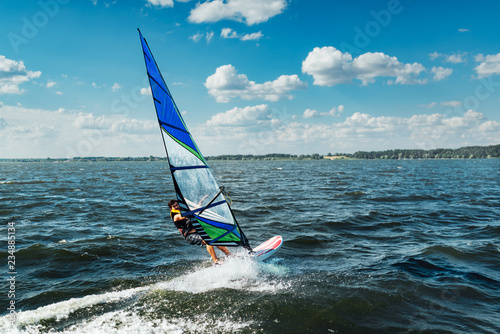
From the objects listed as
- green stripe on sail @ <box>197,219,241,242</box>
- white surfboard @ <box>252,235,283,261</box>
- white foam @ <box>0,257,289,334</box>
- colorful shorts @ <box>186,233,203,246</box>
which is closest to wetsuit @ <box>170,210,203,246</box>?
colorful shorts @ <box>186,233,203,246</box>

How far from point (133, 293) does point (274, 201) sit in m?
16.6

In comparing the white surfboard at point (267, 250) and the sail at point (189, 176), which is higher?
the sail at point (189, 176)

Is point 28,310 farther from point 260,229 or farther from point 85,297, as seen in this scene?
point 260,229

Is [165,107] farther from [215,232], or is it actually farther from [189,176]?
[215,232]

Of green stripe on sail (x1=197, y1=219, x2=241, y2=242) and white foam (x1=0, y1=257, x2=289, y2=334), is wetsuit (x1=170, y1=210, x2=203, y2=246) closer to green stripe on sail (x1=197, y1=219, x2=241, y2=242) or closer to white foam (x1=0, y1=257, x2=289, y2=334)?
green stripe on sail (x1=197, y1=219, x2=241, y2=242)

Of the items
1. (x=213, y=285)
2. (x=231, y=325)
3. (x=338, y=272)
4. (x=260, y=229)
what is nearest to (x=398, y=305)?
(x=338, y=272)

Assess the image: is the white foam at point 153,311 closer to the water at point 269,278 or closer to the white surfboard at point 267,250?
the water at point 269,278

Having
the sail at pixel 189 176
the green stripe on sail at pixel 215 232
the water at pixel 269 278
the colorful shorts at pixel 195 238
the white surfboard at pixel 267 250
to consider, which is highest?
the sail at pixel 189 176

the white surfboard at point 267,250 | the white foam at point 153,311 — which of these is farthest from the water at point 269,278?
the white surfboard at point 267,250

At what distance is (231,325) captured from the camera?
6129 mm

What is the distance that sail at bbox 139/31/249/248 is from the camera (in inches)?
297

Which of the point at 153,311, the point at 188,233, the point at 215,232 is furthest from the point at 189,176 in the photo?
the point at 153,311

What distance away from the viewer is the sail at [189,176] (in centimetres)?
755

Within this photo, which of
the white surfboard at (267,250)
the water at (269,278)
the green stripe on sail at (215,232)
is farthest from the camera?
the white surfboard at (267,250)
